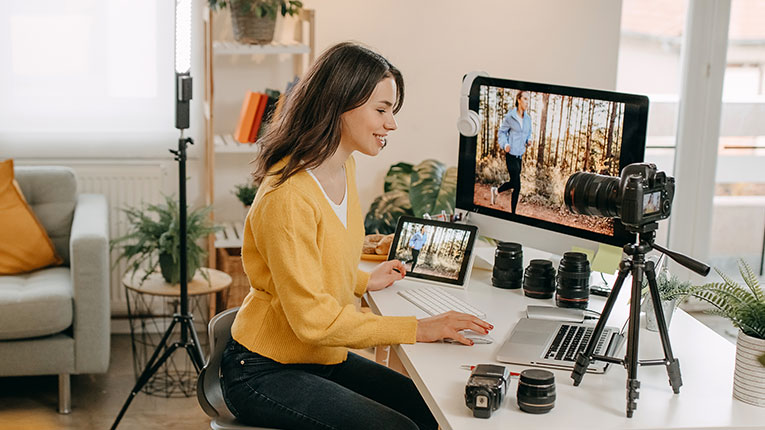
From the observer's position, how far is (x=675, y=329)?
203cm

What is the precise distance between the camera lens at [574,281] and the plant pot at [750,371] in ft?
1.76

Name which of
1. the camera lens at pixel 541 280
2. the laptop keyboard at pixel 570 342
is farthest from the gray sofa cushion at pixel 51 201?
the laptop keyboard at pixel 570 342

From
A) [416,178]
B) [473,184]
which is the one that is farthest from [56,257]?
[473,184]

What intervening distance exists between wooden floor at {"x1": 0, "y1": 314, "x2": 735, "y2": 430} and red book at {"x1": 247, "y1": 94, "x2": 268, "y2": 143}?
0.98 metres

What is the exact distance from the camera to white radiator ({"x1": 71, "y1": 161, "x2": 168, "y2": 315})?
404 centimetres

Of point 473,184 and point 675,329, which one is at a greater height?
point 473,184

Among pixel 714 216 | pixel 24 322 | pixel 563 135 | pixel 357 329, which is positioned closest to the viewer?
pixel 357 329

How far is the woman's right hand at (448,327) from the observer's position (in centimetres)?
188

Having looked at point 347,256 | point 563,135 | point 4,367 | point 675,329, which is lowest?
point 4,367

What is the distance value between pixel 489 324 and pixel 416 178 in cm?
188

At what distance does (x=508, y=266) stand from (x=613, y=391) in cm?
68

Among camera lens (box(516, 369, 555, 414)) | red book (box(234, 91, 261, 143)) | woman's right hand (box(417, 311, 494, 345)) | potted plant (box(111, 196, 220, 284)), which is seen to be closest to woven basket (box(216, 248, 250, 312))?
potted plant (box(111, 196, 220, 284))

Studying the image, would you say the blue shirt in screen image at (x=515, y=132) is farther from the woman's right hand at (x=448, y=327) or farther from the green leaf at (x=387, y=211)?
the green leaf at (x=387, y=211)

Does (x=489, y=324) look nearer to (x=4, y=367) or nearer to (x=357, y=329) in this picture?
(x=357, y=329)
